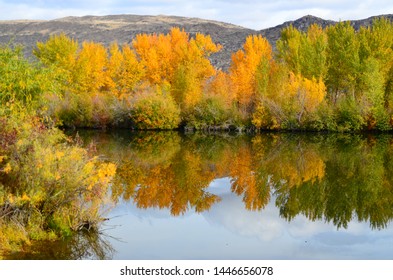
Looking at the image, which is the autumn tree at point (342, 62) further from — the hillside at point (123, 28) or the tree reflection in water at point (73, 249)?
the hillside at point (123, 28)

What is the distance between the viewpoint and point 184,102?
4594 centimetres

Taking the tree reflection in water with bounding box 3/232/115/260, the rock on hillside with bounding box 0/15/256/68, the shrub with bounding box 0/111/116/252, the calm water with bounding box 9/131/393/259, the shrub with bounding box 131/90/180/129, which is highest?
the rock on hillside with bounding box 0/15/256/68

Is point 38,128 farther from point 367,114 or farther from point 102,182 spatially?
point 367,114

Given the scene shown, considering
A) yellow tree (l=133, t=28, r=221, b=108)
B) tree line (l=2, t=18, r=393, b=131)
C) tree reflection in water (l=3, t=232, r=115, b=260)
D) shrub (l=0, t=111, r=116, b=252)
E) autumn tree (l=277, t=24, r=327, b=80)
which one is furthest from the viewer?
yellow tree (l=133, t=28, r=221, b=108)

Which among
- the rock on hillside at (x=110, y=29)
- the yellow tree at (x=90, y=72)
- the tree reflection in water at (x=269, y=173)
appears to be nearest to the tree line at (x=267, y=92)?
the yellow tree at (x=90, y=72)

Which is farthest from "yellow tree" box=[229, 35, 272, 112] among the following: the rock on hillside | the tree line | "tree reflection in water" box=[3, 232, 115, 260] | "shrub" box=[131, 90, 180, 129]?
the rock on hillside

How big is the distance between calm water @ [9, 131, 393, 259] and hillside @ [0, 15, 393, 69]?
182ft

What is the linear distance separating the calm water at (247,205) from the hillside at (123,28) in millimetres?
55415

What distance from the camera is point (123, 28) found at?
405 feet

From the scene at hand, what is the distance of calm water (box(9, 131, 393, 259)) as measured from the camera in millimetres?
13078

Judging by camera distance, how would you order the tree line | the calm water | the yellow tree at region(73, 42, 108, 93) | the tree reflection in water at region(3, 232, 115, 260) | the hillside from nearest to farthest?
1. the tree reflection in water at region(3, 232, 115, 260)
2. the calm water
3. the tree line
4. the yellow tree at region(73, 42, 108, 93)
5. the hillside

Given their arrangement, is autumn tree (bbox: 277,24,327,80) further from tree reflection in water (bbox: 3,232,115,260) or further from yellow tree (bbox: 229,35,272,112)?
tree reflection in water (bbox: 3,232,115,260)

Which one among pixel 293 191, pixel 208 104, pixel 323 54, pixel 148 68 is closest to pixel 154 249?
pixel 293 191

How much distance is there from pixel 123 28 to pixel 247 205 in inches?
4358
